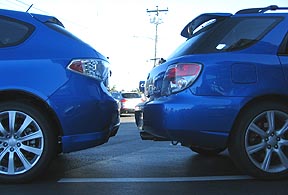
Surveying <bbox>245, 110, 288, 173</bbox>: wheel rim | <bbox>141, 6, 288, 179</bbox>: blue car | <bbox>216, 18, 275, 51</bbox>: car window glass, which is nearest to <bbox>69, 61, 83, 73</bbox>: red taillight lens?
<bbox>141, 6, 288, 179</bbox>: blue car

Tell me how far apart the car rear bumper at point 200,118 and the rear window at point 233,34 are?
0.54 m

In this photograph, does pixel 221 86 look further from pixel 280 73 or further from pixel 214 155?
pixel 214 155

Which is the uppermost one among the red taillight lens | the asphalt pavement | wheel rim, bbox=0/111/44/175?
the red taillight lens

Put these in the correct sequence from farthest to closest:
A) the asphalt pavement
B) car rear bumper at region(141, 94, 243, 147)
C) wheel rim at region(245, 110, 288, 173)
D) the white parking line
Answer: the white parking line
wheel rim at region(245, 110, 288, 173)
car rear bumper at region(141, 94, 243, 147)
the asphalt pavement

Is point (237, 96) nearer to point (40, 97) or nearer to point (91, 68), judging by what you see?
A: point (91, 68)

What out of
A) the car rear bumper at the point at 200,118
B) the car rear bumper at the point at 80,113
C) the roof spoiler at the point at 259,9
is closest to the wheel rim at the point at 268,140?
the car rear bumper at the point at 200,118

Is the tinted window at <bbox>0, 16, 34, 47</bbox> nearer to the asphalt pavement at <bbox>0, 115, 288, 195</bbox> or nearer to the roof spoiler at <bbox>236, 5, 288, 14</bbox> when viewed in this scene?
the asphalt pavement at <bbox>0, 115, 288, 195</bbox>

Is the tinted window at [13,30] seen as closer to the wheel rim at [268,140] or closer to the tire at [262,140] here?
the tire at [262,140]

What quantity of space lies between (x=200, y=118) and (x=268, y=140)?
2.48 feet

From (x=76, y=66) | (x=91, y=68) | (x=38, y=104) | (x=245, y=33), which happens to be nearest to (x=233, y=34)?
(x=245, y=33)

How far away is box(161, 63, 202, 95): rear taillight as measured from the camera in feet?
13.5

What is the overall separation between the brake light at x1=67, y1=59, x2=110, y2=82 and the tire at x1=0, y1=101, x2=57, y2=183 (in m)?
0.59

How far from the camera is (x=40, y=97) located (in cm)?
404

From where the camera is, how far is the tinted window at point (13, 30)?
166 inches
